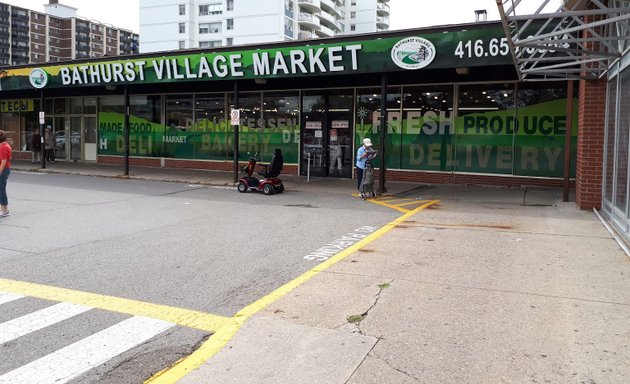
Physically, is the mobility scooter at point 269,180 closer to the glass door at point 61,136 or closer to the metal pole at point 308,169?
the metal pole at point 308,169

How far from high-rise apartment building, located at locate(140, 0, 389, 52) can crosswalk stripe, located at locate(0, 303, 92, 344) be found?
69.6 metres

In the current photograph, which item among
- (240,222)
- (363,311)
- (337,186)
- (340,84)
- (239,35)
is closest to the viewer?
(363,311)

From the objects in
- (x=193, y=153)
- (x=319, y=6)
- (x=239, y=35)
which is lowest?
(x=193, y=153)

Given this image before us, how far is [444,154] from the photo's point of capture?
17422mm

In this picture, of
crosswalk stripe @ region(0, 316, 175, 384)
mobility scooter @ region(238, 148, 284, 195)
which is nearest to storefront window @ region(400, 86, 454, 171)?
mobility scooter @ region(238, 148, 284, 195)

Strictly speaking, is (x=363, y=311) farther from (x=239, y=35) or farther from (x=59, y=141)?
(x=239, y=35)

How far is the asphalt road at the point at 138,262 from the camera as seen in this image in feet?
14.6

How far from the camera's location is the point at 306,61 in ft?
52.0

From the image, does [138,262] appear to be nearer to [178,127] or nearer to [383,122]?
[383,122]

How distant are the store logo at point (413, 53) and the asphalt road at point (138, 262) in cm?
386

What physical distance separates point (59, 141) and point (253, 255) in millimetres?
22939

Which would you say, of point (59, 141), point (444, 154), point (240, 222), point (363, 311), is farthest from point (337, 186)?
point (59, 141)

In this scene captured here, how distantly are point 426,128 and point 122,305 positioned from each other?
13759 millimetres

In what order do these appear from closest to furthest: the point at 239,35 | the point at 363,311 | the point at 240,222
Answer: the point at 363,311
the point at 240,222
the point at 239,35
